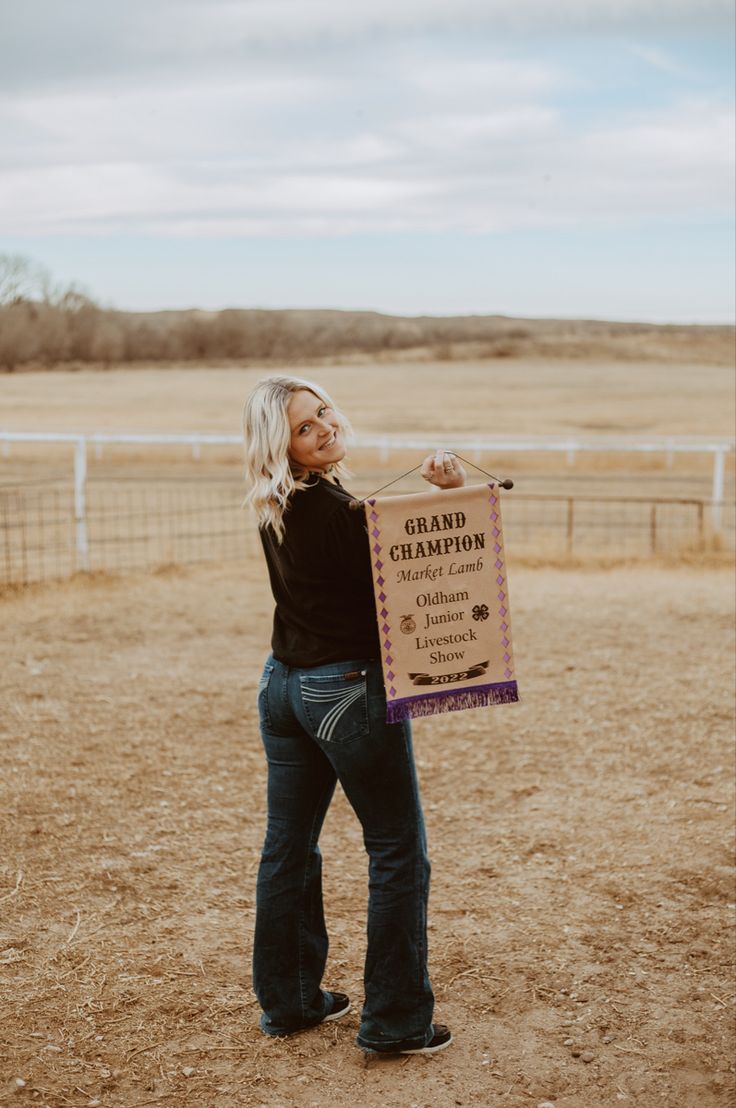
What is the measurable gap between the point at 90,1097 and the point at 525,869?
1.97 meters

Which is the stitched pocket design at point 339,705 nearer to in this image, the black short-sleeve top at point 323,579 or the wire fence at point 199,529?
the black short-sleeve top at point 323,579

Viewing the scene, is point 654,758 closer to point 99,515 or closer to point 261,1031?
point 261,1031

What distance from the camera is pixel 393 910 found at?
2850mm

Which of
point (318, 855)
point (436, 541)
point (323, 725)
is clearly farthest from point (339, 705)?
point (318, 855)

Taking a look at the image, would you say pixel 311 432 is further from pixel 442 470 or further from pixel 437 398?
pixel 437 398

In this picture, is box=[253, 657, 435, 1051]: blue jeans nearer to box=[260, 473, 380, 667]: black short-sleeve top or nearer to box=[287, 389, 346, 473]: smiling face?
box=[260, 473, 380, 667]: black short-sleeve top

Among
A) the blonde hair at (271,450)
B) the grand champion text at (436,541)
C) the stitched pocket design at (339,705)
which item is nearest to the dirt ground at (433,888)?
the stitched pocket design at (339,705)

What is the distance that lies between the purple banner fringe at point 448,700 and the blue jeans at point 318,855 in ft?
0.19

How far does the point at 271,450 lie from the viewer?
8.62 feet

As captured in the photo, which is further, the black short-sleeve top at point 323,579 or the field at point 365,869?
the field at point 365,869

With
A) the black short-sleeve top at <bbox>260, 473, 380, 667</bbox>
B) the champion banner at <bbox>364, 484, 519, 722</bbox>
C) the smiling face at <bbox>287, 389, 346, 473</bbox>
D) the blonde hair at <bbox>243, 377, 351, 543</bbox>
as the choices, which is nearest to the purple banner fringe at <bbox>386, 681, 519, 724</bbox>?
the champion banner at <bbox>364, 484, 519, 722</bbox>

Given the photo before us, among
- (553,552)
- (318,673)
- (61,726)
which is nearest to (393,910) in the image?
(318,673)

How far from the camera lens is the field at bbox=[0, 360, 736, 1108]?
2.99m

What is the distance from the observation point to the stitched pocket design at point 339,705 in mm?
2701
